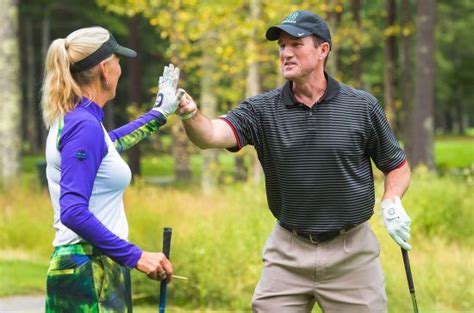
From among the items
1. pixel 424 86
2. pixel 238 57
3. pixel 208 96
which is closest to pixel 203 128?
pixel 238 57

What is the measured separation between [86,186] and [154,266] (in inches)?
16.5

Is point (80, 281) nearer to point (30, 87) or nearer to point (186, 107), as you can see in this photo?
point (186, 107)

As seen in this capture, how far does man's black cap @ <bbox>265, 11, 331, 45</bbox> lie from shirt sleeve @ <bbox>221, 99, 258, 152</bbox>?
39cm

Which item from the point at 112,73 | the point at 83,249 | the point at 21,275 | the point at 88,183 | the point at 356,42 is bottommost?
the point at 21,275

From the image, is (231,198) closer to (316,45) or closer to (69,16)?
(316,45)

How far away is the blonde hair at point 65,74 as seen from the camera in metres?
3.96

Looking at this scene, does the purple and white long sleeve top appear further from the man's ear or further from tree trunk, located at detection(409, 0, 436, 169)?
tree trunk, located at detection(409, 0, 436, 169)

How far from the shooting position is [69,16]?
1713 inches

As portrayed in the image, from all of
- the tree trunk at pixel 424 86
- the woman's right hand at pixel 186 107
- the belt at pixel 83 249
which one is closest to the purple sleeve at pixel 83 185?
the belt at pixel 83 249

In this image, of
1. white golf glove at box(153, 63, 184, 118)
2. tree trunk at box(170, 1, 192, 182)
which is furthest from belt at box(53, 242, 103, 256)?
tree trunk at box(170, 1, 192, 182)

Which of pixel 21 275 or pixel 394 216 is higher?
pixel 394 216

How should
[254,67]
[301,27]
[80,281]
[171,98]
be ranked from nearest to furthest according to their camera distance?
[80,281], [171,98], [301,27], [254,67]

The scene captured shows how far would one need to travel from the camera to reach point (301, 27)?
483 cm

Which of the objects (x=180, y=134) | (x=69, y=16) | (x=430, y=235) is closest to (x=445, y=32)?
(x=69, y=16)
